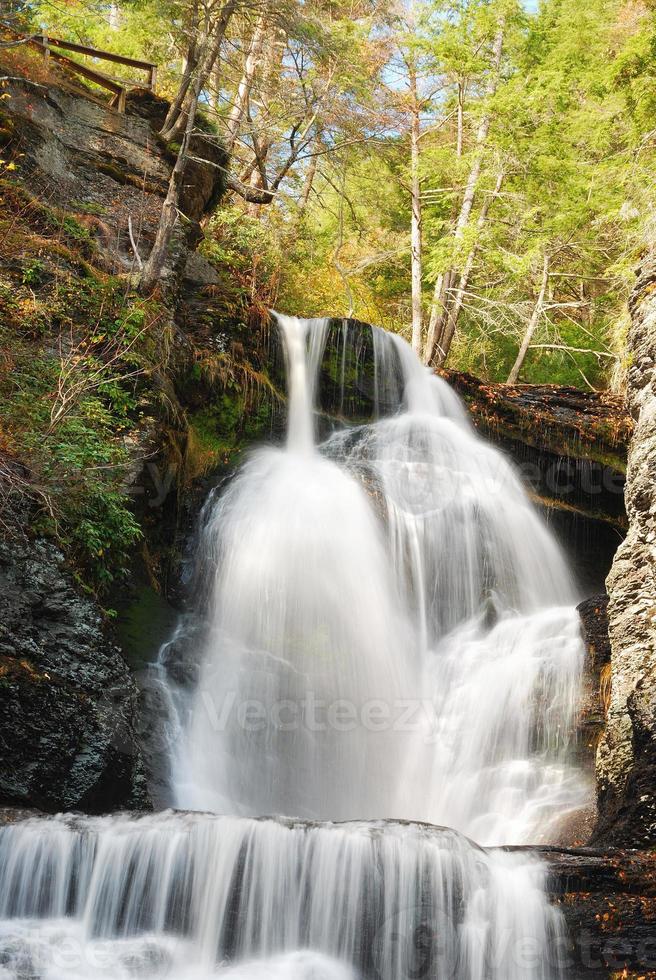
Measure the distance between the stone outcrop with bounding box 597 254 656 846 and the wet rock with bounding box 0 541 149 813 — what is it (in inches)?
158

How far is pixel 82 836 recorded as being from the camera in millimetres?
5098

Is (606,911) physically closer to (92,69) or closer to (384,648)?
(384,648)

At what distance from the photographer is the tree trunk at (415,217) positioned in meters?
18.0

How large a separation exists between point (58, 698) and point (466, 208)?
51.8ft

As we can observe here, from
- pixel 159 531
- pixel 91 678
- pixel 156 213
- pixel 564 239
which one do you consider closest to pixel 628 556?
pixel 91 678

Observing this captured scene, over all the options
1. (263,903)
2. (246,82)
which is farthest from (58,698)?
(246,82)

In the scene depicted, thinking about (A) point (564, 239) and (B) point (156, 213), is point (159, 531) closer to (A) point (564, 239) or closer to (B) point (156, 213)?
(B) point (156, 213)

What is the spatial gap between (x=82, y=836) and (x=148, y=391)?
5585 millimetres

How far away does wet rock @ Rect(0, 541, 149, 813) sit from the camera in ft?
19.4

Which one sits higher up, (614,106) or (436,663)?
(614,106)

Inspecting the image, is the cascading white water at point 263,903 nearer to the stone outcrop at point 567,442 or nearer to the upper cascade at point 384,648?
the upper cascade at point 384,648

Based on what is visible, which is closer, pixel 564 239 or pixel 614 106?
pixel 614 106

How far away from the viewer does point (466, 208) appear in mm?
18078

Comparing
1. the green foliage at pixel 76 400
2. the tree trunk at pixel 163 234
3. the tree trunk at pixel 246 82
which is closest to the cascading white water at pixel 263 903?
the green foliage at pixel 76 400
